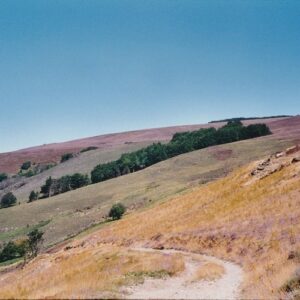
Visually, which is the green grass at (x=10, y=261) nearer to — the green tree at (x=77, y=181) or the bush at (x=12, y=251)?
the bush at (x=12, y=251)

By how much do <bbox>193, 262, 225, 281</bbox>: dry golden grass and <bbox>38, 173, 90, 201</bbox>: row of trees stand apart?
10323cm

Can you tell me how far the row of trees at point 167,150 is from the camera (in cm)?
12912

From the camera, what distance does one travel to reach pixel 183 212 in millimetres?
49219

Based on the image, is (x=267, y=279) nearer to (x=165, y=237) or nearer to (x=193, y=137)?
(x=165, y=237)

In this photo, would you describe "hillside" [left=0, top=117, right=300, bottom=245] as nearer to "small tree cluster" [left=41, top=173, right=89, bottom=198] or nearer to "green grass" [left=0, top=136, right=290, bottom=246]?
"green grass" [left=0, top=136, right=290, bottom=246]

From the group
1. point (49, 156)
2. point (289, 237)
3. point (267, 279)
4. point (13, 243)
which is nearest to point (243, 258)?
point (289, 237)

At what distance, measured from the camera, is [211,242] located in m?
31.0

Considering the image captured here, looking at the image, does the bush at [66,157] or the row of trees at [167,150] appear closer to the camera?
the row of trees at [167,150]

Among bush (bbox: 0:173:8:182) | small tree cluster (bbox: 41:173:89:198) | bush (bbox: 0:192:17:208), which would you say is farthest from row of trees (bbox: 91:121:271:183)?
bush (bbox: 0:173:8:182)

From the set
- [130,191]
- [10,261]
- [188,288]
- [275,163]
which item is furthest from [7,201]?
[188,288]

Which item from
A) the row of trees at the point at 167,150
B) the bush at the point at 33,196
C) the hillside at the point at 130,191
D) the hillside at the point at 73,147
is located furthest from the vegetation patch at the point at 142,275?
the hillside at the point at 73,147

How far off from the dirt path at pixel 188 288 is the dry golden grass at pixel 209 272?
0.24 metres

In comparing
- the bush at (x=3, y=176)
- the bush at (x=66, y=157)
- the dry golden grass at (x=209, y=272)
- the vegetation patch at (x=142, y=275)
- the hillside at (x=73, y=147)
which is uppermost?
the hillside at (x=73, y=147)

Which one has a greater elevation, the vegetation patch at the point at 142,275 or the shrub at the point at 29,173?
the vegetation patch at the point at 142,275
